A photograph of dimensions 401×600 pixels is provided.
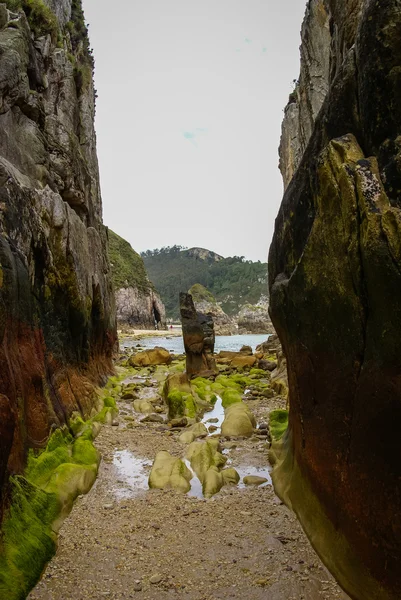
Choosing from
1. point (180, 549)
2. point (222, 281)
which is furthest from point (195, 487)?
point (222, 281)

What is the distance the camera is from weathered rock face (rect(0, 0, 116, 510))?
6.89 meters

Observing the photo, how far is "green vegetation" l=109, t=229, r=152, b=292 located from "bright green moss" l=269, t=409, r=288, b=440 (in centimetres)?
8203

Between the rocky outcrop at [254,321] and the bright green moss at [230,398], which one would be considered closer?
the bright green moss at [230,398]

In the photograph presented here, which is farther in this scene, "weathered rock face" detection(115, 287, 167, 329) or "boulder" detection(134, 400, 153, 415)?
"weathered rock face" detection(115, 287, 167, 329)

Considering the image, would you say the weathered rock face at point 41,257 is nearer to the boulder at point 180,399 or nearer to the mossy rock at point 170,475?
the mossy rock at point 170,475

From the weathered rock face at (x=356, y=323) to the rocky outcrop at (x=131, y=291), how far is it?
283 ft

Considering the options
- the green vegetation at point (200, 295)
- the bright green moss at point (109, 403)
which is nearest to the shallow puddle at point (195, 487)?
the bright green moss at point (109, 403)

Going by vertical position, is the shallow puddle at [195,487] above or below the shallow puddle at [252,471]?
above

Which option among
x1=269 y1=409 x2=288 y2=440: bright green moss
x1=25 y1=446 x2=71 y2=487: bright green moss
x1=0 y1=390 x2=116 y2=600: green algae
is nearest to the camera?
x1=0 y1=390 x2=116 y2=600: green algae

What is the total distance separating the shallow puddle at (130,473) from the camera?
24.8 ft

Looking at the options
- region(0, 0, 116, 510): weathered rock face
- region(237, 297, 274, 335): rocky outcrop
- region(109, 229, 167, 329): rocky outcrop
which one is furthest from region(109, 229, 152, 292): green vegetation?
region(0, 0, 116, 510): weathered rock face

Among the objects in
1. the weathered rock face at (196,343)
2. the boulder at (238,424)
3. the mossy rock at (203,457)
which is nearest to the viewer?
the mossy rock at (203,457)

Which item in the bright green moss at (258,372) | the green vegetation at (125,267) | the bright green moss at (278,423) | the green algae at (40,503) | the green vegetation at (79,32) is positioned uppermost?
the green vegetation at (79,32)

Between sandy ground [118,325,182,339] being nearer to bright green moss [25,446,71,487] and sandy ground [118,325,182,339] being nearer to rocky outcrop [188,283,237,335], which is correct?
rocky outcrop [188,283,237,335]
